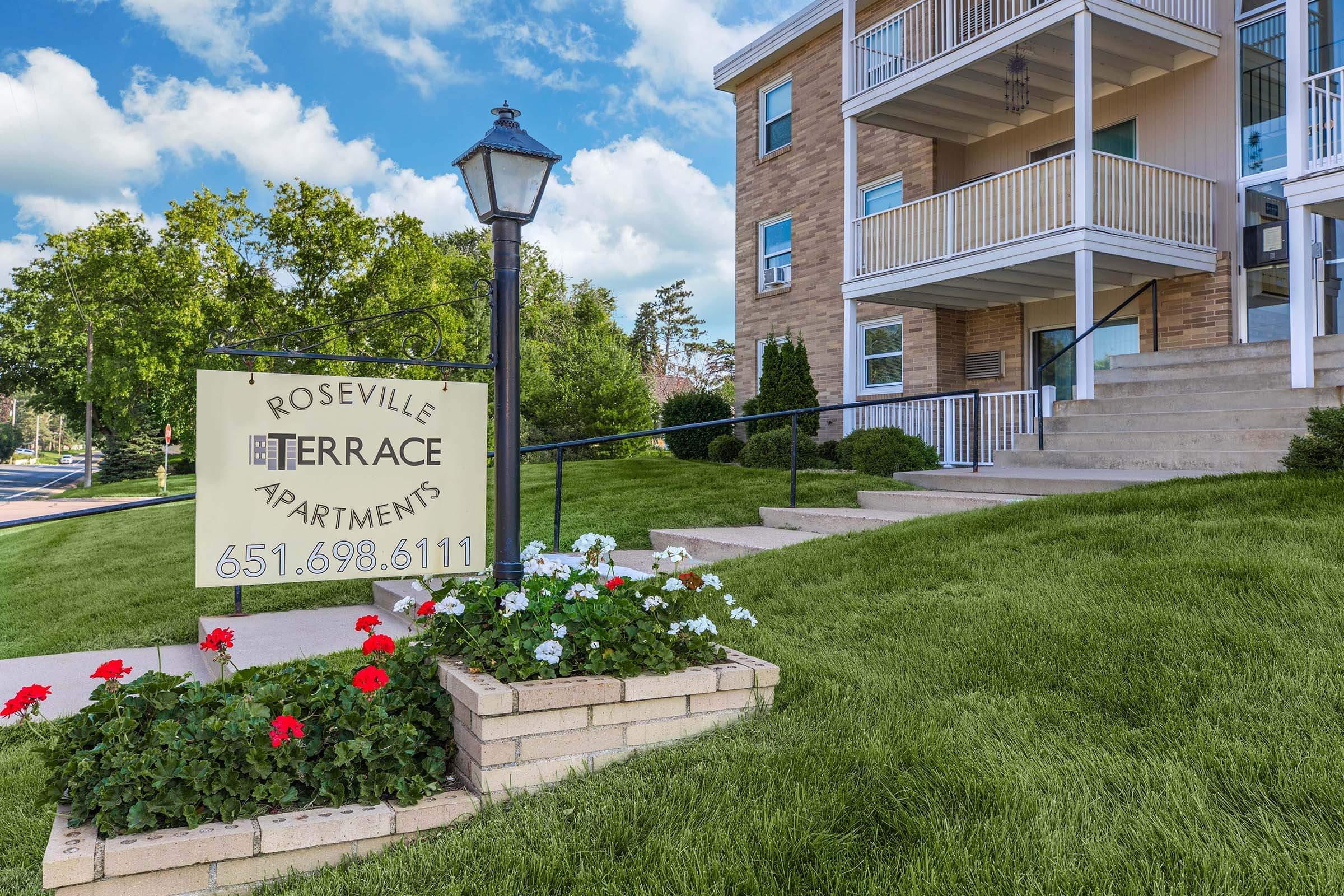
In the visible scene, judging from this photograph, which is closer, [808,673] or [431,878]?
[431,878]

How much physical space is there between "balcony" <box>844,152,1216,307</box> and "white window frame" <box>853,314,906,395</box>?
1.99 m

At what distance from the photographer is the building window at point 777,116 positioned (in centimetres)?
1666

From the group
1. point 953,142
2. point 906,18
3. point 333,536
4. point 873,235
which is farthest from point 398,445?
point 953,142

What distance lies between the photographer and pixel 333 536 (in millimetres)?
3447

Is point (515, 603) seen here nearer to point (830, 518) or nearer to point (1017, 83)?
point (830, 518)

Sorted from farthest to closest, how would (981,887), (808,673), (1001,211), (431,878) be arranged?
1. (1001,211)
2. (808,673)
3. (431,878)
4. (981,887)

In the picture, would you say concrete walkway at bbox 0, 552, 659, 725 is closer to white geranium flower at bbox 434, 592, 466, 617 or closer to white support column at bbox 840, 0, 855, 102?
white geranium flower at bbox 434, 592, 466, 617

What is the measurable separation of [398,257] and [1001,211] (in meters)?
17.4

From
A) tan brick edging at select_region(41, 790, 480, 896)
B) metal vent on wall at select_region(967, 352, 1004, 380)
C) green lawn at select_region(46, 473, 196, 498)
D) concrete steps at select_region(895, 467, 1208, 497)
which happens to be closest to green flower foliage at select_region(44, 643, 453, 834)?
tan brick edging at select_region(41, 790, 480, 896)

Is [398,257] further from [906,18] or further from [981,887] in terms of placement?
[981,887]

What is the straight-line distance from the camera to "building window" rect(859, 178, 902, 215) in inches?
572

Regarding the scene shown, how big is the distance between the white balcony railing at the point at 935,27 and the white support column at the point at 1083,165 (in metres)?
0.77

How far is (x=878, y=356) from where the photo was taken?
14.9 meters

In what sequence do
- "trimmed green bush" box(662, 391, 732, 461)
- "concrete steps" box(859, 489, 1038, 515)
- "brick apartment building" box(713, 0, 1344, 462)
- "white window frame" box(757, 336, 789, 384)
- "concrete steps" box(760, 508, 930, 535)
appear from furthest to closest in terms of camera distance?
"trimmed green bush" box(662, 391, 732, 461) < "white window frame" box(757, 336, 789, 384) < "brick apartment building" box(713, 0, 1344, 462) < "concrete steps" box(859, 489, 1038, 515) < "concrete steps" box(760, 508, 930, 535)
